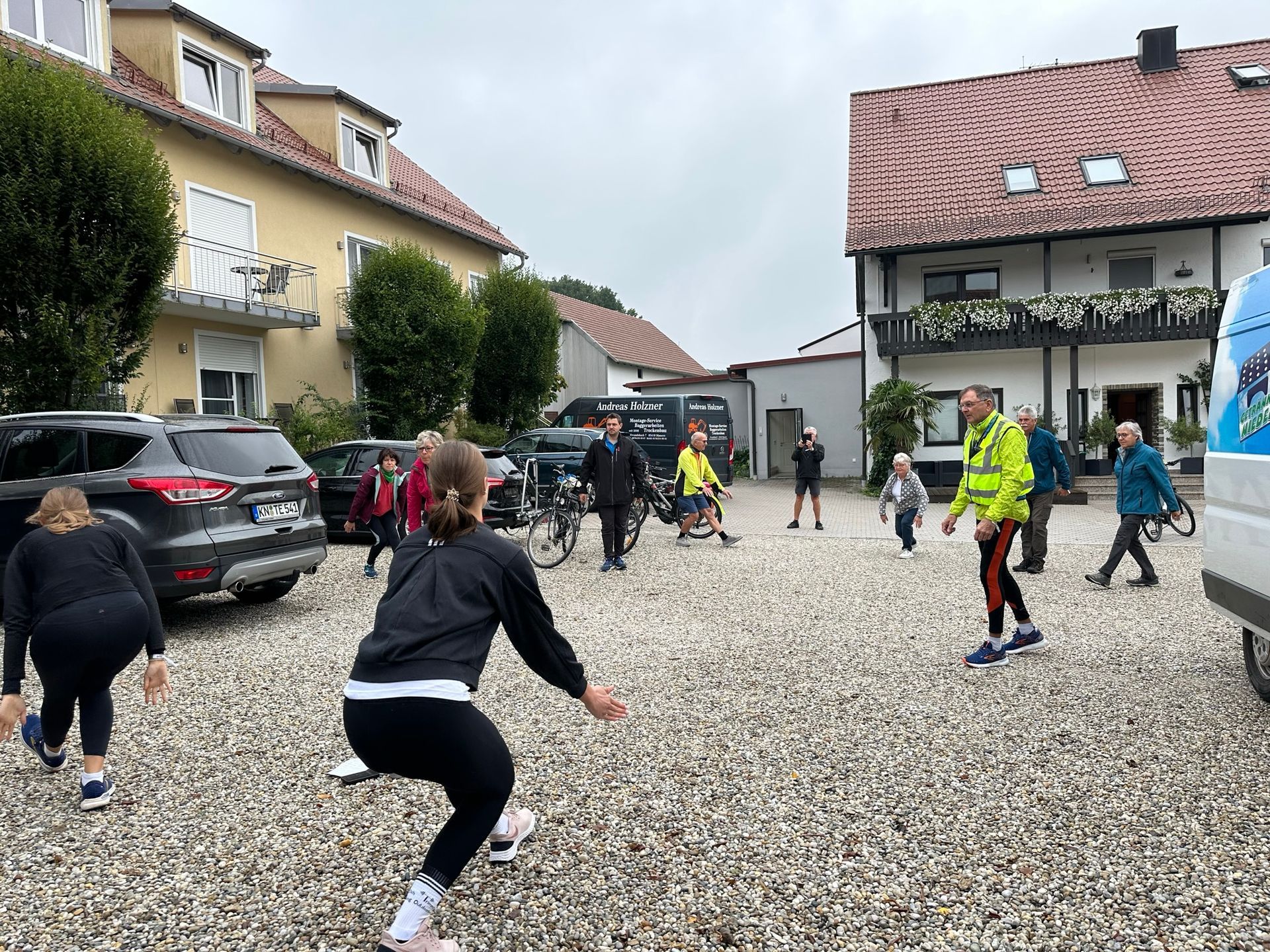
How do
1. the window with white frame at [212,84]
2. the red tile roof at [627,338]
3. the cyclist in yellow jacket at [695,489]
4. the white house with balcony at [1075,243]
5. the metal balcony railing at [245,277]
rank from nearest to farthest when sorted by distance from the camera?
the cyclist in yellow jacket at [695,489] → the metal balcony railing at [245,277] → the window with white frame at [212,84] → the white house with balcony at [1075,243] → the red tile roof at [627,338]

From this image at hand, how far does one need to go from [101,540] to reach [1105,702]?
5.29 m

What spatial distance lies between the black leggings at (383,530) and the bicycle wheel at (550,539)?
1.68m

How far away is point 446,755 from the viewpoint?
7.74 ft

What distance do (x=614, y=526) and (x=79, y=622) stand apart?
702 cm

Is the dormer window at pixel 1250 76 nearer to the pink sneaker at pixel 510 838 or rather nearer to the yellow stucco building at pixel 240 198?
the yellow stucco building at pixel 240 198

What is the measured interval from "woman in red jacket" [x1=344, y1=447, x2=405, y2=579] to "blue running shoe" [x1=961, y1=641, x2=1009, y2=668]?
616 centimetres

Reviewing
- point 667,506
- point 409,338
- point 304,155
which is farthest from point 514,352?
point 667,506

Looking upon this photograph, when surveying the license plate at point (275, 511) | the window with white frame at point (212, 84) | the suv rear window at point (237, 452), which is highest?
the window with white frame at point (212, 84)

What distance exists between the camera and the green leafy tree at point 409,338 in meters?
18.5

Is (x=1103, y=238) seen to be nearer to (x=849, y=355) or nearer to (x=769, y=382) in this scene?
(x=849, y=355)

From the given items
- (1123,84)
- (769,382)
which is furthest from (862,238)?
(1123,84)

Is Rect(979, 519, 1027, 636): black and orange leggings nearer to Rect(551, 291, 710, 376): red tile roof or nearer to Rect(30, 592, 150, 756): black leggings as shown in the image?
Rect(30, 592, 150, 756): black leggings

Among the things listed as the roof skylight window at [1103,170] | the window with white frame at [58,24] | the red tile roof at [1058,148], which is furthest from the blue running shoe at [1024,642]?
the roof skylight window at [1103,170]

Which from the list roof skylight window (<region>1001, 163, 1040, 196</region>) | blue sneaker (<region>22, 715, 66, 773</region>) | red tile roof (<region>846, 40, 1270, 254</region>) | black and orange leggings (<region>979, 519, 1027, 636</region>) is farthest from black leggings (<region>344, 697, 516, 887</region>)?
roof skylight window (<region>1001, 163, 1040, 196</region>)
